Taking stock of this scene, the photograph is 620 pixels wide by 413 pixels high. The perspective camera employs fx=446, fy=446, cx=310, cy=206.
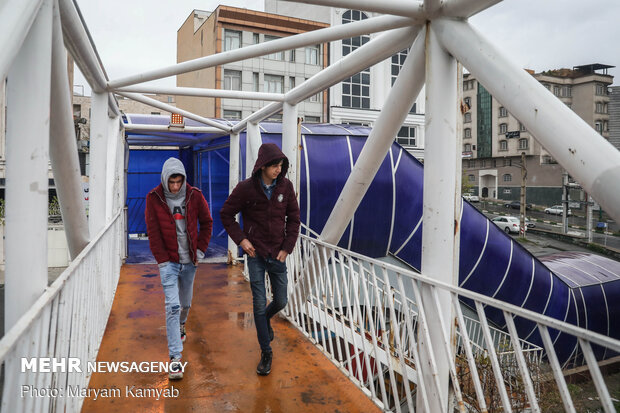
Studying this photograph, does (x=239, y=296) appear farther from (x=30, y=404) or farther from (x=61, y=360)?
(x=30, y=404)

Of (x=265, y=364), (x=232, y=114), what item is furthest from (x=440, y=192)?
(x=232, y=114)

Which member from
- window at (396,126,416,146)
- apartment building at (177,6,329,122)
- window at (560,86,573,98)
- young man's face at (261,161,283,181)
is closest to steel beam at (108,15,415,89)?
young man's face at (261,161,283,181)

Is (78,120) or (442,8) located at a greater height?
(78,120)

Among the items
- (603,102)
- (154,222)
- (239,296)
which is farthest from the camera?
(603,102)

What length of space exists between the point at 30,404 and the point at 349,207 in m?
2.98

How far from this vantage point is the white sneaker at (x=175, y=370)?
378cm

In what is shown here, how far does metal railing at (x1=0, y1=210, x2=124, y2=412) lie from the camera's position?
174 centimetres

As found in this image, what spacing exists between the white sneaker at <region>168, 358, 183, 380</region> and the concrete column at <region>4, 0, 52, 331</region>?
1.79 meters

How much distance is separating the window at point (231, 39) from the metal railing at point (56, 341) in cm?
3085

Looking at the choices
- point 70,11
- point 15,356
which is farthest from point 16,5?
point 15,356

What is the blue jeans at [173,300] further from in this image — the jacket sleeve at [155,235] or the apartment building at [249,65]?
the apartment building at [249,65]

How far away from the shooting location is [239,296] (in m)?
6.69

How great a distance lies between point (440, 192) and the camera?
3.01 m

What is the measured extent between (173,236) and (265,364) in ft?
4.57
